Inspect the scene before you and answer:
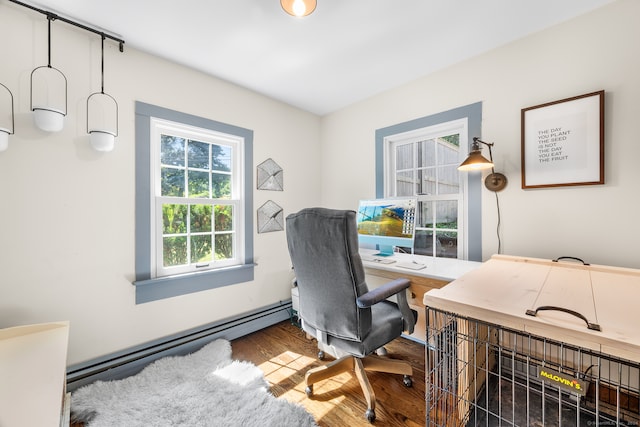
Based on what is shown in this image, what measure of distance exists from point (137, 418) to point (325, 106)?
9.59 feet

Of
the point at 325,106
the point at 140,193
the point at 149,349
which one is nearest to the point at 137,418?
the point at 149,349

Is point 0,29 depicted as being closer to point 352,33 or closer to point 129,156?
point 129,156

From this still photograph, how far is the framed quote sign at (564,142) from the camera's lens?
59.8 inches

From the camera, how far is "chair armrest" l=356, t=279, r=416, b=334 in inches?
52.0

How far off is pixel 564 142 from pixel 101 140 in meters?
2.91

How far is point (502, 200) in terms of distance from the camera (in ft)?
6.09

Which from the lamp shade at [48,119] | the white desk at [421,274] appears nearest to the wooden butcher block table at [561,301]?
the white desk at [421,274]

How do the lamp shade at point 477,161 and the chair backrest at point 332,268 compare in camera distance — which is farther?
the lamp shade at point 477,161

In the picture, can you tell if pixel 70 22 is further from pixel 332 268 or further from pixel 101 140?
pixel 332 268

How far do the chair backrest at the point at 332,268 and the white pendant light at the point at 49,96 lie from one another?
1.47 m

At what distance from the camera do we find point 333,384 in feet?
5.60

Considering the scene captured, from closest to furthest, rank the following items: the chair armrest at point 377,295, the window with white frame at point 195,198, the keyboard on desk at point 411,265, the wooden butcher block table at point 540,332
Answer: the wooden butcher block table at point 540,332 → the chair armrest at point 377,295 → the keyboard on desk at point 411,265 → the window with white frame at point 195,198

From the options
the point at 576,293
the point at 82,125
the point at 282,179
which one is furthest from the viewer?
the point at 282,179

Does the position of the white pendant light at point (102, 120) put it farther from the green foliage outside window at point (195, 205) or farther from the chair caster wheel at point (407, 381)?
the chair caster wheel at point (407, 381)
